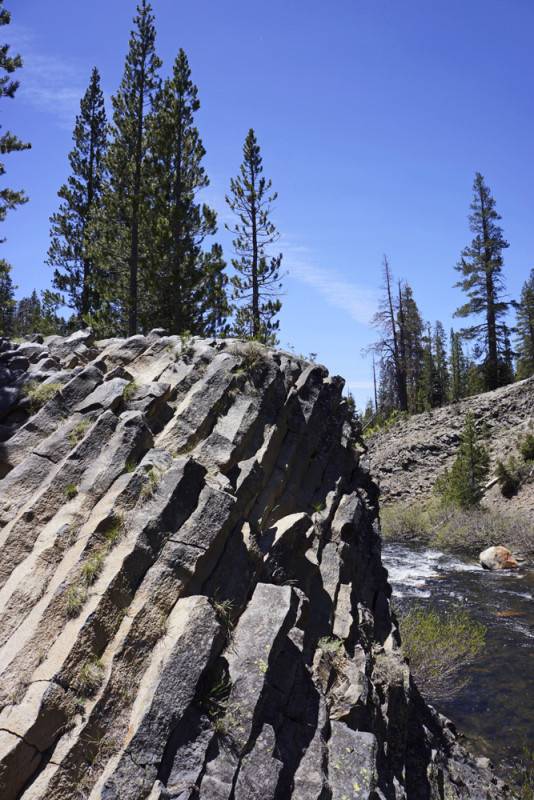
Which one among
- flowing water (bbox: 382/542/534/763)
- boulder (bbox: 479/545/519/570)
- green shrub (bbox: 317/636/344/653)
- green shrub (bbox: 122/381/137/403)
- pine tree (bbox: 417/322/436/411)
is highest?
pine tree (bbox: 417/322/436/411)

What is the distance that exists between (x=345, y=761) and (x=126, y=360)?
28.9ft

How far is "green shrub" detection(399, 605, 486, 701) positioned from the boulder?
30.0 ft

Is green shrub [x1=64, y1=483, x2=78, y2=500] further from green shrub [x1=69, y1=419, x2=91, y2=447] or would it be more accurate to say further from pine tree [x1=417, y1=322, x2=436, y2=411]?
pine tree [x1=417, y1=322, x2=436, y2=411]

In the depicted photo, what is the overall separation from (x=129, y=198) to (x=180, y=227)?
284 cm

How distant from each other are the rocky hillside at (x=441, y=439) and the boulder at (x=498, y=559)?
987 cm

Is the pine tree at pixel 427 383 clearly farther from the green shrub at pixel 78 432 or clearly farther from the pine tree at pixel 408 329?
the green shrub at pixel 78 432

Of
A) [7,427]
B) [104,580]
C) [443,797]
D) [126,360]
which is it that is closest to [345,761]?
[443,797]

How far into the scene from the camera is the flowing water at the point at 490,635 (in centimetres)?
1041

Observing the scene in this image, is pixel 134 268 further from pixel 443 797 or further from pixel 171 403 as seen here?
pixel 443 797

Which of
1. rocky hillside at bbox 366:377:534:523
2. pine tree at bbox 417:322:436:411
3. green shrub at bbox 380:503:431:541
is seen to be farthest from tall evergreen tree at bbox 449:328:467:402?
green shrub at bbox 380:503:431:541

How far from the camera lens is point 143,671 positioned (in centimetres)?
582

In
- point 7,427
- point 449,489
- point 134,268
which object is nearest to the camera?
point 7,427

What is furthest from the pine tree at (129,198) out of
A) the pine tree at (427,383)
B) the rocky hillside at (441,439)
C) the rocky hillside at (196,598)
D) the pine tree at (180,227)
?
the pine tree at (427,383)

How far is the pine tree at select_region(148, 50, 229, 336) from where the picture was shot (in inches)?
928
